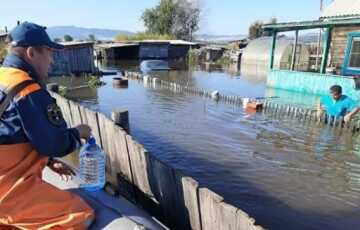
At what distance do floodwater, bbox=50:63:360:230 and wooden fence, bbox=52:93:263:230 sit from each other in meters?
2.13

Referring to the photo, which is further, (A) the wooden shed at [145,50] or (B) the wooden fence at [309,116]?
(A) the wooden shed at [145,50]

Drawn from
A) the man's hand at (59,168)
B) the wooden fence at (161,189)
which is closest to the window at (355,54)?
the wooden fence at (161,189)

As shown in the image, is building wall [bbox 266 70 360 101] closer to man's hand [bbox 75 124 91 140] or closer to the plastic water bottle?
the plastic water bottle

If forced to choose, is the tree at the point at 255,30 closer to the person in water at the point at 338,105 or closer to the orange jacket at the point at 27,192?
the person in water at the point at 338,105

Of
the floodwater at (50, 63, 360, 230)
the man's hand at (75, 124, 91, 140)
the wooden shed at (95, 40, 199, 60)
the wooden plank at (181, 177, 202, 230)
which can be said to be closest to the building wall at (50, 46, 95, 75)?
the floodwater at (50, 63, 360, 230)

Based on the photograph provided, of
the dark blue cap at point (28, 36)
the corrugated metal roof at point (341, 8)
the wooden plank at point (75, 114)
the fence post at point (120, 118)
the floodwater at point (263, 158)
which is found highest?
the corrugated metal roof at point (341, 8)

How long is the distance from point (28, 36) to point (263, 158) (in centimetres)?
698

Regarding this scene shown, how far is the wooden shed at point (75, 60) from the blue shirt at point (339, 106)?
58.5 ft

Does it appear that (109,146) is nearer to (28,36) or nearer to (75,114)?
(75,114)

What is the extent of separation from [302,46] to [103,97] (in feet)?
69.5

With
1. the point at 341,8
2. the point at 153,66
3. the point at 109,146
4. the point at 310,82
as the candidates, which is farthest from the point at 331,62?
the point at 109,146

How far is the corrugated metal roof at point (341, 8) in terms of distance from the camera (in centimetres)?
2200

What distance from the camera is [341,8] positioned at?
2327cm

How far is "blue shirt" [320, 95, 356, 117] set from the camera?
1102 centimetres
